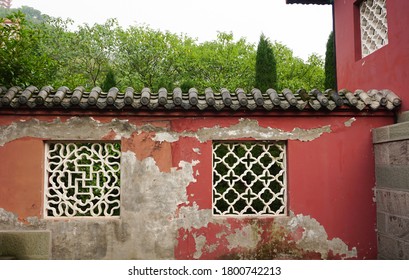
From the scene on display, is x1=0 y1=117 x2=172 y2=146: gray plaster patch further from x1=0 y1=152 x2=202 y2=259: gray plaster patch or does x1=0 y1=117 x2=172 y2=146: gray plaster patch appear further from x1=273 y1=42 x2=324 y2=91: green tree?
x1=273 y1=42 x2=324 y2=91: green tree

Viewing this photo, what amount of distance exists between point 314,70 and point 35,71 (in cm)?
1718

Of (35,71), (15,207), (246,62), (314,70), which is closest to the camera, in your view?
(15,207)

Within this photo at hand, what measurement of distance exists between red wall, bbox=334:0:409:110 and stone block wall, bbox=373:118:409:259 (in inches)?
21.6

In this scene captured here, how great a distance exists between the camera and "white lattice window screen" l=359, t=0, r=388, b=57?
18.3 feet

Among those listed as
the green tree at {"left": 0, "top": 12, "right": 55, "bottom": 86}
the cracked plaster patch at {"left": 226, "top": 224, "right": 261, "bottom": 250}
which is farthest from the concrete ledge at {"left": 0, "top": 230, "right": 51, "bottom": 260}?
the green tree at {"left": 0, "top": 12, "right": 55, "bottom": 86}

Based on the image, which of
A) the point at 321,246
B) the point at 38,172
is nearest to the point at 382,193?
the point at 321,246

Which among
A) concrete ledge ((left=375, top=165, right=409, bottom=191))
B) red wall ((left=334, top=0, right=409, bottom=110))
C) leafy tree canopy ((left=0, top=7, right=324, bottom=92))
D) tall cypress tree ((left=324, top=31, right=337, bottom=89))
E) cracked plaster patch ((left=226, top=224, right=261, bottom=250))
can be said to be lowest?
cracked plaster patch ((left=226, top=224, right=261, bottom=250))

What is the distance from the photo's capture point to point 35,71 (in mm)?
6055

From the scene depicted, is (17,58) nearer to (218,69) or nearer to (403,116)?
(403,116)

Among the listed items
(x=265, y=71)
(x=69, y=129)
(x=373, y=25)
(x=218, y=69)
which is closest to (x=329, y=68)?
(x=265, y=71)

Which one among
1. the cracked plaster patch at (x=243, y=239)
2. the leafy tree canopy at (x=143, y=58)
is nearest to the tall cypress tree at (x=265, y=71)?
the leafy tree canopy at (x=143, y=58)

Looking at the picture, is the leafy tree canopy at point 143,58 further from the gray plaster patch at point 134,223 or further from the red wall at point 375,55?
the gray plaster patch at point 134,223
